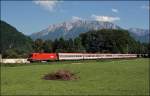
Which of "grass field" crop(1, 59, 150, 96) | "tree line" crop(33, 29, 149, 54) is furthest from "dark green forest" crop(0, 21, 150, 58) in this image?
"grass field" crop(1, 59, 150, 96)

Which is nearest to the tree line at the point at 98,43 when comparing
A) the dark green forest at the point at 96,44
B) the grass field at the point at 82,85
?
the dark green forest at the point at 96,44

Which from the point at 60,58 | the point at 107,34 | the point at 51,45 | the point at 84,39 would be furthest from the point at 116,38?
the point at 60,58

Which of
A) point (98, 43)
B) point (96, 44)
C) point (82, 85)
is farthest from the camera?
point (98, 43)

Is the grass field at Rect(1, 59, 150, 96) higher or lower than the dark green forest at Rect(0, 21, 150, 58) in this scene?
lower

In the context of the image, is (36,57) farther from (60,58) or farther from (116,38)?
(116,38)

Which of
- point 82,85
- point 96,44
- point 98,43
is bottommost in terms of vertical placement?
point 82,85

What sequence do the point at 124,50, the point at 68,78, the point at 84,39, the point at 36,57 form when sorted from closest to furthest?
the point at 68,78, the point at 36,57, the point at 124,50, the point at 84,39

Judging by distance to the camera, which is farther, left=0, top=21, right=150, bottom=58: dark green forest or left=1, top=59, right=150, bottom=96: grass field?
left=0, top=21, right=150, bottom=58: dark green forest

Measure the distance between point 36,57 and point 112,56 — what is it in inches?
1212

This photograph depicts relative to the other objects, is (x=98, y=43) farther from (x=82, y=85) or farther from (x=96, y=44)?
(x=82, y=85)

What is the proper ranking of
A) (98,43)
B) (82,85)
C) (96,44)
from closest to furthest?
(82,85) → (96,44) → (98,43)

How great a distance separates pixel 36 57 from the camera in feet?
268

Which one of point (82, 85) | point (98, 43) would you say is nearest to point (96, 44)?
point (98, 43)

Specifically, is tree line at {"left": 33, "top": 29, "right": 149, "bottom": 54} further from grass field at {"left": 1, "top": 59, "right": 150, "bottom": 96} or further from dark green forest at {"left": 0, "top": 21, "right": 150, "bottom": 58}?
grass field at {"left": 1, "top": 59, "right": 150, "bottom": 96}
